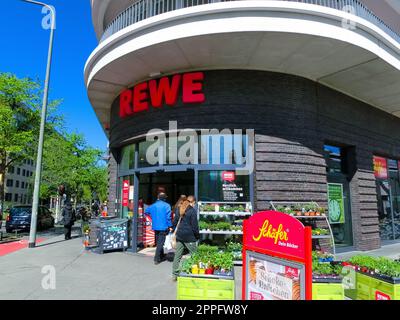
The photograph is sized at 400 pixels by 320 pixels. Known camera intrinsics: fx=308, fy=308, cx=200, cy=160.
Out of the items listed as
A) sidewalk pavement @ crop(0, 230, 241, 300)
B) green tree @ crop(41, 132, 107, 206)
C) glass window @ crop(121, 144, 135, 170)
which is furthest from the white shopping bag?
green tree @ crop(41, 132, 107, 206)

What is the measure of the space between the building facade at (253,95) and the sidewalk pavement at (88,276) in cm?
217

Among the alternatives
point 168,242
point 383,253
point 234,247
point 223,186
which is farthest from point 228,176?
point 383,253

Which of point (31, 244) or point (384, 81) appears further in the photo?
point (31, 244)

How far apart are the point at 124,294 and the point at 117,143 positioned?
6.65 m

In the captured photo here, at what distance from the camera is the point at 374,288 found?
4.40 meters

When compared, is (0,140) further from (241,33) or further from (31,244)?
(241,33)

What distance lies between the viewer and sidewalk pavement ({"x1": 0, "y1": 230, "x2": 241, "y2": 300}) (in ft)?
17.7

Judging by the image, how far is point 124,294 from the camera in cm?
543

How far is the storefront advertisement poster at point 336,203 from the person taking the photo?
1007cm

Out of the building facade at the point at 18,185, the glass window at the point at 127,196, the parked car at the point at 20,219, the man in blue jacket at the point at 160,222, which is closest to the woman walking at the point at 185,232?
the man in blue jacket at the point at 160,222

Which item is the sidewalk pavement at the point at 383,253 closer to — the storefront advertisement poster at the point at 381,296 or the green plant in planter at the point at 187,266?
the storefront advertisement poster at the point at 381,296

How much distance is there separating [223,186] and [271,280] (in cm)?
537

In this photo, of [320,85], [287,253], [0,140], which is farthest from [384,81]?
[0,140]
